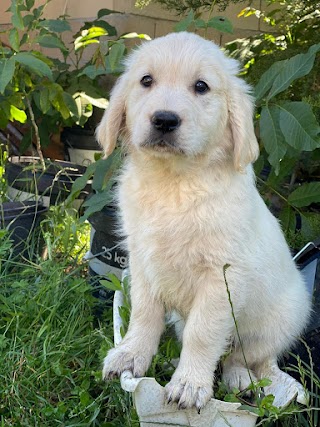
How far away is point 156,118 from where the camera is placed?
2.08 metres

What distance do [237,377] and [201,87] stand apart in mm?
1054

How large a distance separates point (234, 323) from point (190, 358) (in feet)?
0.64

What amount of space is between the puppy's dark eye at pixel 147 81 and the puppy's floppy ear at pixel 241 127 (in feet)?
0.95

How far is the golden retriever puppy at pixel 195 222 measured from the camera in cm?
216

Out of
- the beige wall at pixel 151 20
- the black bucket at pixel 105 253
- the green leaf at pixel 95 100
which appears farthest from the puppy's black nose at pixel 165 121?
the beige wall at pixel 151 20

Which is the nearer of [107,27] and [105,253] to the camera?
[105,253]

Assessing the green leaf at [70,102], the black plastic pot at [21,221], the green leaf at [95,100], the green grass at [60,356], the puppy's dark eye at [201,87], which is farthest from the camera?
the green leaf at [95,100]

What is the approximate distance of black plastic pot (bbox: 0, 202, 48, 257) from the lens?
3896 millimetres

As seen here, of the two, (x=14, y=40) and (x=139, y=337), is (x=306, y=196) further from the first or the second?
(x=14, y=40)

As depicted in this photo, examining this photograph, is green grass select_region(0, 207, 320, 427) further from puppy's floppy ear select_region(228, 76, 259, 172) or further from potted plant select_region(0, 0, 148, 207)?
potted plant select_region(0, 0, 148, 207)

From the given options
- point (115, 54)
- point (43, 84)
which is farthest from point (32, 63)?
point (43, 84)

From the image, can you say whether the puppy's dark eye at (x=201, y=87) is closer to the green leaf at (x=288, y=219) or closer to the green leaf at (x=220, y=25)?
the green leaf at (x=220, y=25)

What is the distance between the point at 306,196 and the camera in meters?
3.11

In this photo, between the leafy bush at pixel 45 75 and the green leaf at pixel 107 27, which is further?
the green leaf at pixel 107 27
